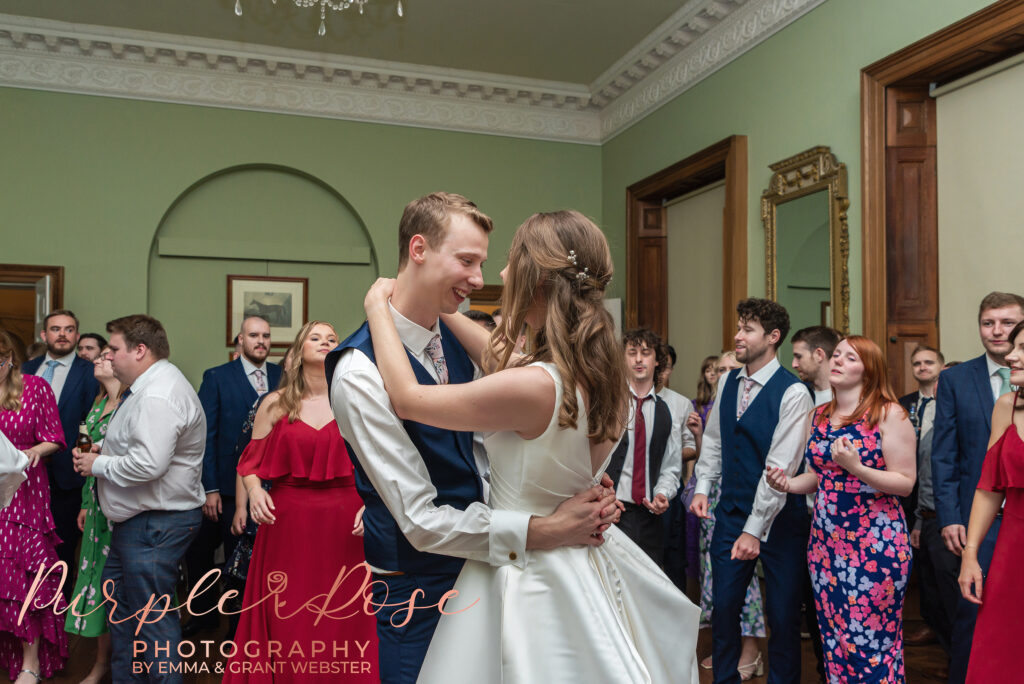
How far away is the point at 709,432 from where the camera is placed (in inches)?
149

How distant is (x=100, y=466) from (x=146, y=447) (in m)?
0.22

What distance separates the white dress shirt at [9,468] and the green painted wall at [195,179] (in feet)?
13.4

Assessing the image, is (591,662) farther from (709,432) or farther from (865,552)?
(709,432)

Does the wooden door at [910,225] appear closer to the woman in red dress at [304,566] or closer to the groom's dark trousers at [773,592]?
the groom's dark trousers at [773,592]

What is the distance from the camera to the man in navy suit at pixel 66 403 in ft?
15.8

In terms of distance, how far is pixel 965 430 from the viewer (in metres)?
3.24

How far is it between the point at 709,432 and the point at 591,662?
2425 millimetres

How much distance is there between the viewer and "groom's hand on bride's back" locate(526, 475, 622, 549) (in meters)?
1.59

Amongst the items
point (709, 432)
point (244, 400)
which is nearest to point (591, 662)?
point (709, 432)

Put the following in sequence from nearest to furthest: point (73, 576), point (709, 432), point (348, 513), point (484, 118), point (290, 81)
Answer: point (348, 513) < point (709, 432) < point (73, 576) < point (290, 81) < point (484, 118)

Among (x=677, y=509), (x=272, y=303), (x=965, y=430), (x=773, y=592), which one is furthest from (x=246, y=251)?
(x=965, y=430)

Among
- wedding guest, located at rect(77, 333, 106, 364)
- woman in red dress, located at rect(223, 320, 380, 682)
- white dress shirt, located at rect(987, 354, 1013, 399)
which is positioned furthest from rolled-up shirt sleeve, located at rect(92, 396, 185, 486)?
white dress shirt, located at rect(987, 354, 1013, 399)

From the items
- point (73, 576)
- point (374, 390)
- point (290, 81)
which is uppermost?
point (290, 81)

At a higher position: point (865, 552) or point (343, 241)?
point (343, 241)
